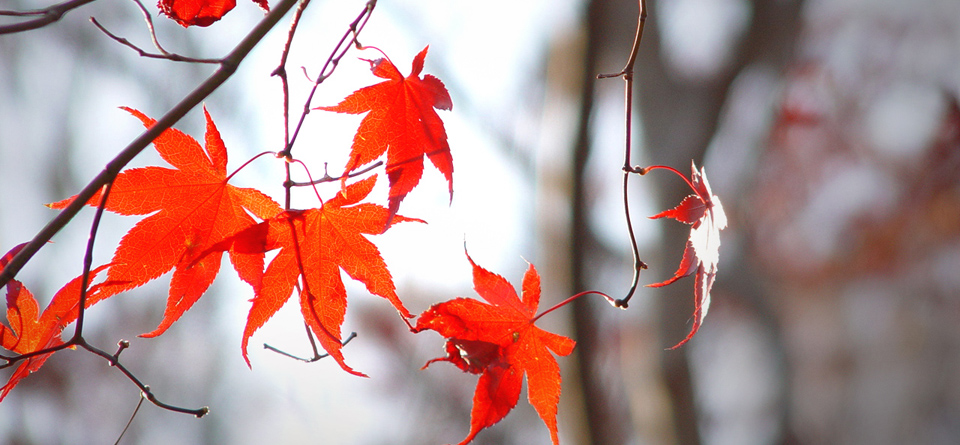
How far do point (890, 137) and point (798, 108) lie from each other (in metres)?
0.13

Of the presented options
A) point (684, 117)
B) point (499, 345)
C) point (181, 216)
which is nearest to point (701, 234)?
point (499, 345)

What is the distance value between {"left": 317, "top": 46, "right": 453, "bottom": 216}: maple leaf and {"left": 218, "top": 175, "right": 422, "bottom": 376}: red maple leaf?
0.06 feet

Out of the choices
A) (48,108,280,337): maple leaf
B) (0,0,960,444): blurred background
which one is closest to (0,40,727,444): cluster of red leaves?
(48,108,280,337): maple leaf

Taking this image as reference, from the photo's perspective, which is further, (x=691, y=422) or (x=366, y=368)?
(x=366, y=368)

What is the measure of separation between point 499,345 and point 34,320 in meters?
0.26

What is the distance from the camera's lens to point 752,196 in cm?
98

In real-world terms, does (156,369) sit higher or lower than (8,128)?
lower

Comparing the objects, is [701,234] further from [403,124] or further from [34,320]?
[34,320]

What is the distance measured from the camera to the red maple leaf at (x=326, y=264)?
12.4 inches

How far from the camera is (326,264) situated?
1.07 feet

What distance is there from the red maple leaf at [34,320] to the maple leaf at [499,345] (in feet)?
0.60

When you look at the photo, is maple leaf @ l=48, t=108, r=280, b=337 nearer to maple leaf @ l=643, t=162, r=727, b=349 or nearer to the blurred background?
maple leaf @ l=643, t=162, r=727, b=349

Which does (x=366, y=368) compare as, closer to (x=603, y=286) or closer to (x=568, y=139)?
(x=603, y=286)

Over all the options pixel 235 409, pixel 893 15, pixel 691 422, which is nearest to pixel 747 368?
pixel 691 422
